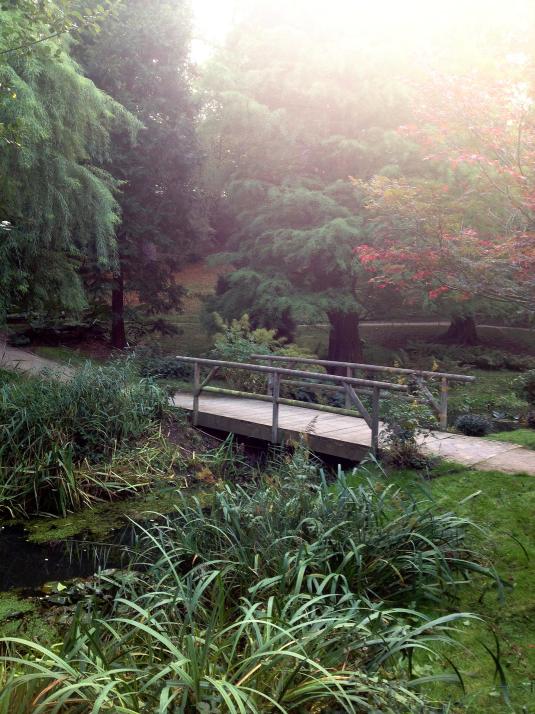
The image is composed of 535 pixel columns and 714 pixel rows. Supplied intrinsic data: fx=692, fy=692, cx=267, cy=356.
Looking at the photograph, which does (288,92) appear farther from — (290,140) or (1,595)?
(1,595)

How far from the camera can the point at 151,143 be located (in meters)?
16.1

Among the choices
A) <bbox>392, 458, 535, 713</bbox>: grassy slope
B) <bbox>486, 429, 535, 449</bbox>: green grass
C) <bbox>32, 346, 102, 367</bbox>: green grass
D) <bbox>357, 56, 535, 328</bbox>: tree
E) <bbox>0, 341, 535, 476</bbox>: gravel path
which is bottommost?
<bbox>32, 346, 102, 367</bbox>: green grass

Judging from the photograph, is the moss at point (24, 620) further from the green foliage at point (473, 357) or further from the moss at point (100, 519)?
the green foliage at point (473, 357)

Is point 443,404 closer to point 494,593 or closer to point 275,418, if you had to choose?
point 275,418

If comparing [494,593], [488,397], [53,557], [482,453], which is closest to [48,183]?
[53,557]

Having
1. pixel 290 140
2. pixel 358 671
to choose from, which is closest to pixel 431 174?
pixel 290 140

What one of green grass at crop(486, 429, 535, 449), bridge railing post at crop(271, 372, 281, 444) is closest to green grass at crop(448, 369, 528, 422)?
green grass at crop(486, 429, 535, 449)

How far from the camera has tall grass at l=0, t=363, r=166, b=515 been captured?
6.82m

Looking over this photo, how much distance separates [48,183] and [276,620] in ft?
26.7

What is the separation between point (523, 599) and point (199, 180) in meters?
14.7

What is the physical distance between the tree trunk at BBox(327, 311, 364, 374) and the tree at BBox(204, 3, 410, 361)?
0.08ft

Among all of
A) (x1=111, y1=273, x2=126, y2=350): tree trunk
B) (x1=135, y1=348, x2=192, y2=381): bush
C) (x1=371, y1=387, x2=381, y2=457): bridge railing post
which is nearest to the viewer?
(x1=371, y1=387, x2=381, y2=457): bridge railing post

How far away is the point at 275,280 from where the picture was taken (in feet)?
46.2

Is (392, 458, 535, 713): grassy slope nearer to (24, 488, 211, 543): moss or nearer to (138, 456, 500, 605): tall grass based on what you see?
(138, 456, 500, 605): tall grass
